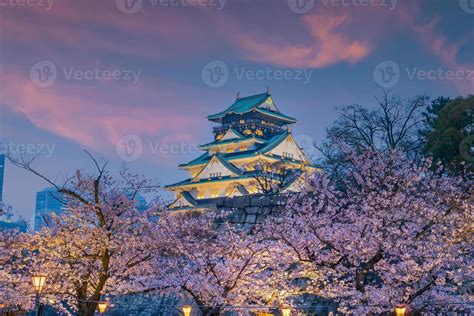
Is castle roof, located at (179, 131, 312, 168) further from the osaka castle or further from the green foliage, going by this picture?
the green foliage

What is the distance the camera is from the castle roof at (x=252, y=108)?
60.3 meters

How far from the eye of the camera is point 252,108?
5956 centimetres

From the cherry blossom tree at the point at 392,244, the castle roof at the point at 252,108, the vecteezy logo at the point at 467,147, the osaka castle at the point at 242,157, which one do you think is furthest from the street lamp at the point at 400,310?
the castle roof at the point at 252,108

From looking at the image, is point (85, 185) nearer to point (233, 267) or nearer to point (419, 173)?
point (233, 267)

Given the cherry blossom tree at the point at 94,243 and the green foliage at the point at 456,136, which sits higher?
the green foliage at the point at 456,136

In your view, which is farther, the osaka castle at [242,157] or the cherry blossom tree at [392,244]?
the osaka castle at [242,157]

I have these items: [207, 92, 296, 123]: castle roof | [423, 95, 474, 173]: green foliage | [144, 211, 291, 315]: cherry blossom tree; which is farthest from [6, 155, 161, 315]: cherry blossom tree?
[207, 92, 296, 123]: castle roof

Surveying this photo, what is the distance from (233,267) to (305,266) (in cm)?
201

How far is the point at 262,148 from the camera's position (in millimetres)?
54531

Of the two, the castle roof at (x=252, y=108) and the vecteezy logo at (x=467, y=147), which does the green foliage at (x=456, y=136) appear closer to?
the vecteezy logo at (x=467, y=147)

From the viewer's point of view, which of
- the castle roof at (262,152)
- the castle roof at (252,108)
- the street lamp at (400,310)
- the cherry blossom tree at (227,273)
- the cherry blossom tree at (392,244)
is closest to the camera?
the street lamp at (400,310)

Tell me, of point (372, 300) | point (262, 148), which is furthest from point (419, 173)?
point (262, 148)

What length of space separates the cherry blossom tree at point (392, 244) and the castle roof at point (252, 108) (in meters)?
44.3

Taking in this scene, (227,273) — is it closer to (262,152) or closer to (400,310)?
(400,310)
